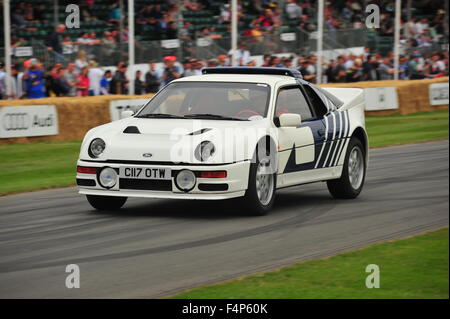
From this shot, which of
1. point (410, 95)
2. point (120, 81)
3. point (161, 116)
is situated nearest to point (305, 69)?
point (410, 95)

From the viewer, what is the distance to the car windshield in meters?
10.9

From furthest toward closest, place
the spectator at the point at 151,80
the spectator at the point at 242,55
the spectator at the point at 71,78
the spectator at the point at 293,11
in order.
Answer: the spectator at the point at 293,11, the spectator at the point at 242,55, the spectator at the point at 151,80, the spectator at the point at 71,78

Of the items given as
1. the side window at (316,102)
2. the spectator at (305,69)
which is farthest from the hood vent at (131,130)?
the spectator at (305,69)

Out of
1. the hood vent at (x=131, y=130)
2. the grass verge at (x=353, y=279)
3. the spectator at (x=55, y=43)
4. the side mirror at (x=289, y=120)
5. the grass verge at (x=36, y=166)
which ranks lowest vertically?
the grass verge at (x=36, y=166)

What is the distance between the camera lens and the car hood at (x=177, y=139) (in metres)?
10.0

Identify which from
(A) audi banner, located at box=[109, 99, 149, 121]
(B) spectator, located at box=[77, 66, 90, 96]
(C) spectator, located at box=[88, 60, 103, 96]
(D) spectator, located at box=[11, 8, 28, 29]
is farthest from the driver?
(D) spectator, located at box=[11, 8, 28, 29]

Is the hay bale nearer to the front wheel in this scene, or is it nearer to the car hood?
the front wheel

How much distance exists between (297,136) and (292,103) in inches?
21.2

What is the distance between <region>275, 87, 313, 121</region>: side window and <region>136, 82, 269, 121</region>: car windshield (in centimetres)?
22

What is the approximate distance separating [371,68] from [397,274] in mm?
23114

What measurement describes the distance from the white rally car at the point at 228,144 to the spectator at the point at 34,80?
29.5 ft

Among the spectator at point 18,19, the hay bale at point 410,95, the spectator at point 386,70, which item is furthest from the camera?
the spectator at point 386,70

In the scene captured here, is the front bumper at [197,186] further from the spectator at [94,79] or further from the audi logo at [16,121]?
the spectator at [94,79]

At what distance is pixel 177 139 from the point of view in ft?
33.3
